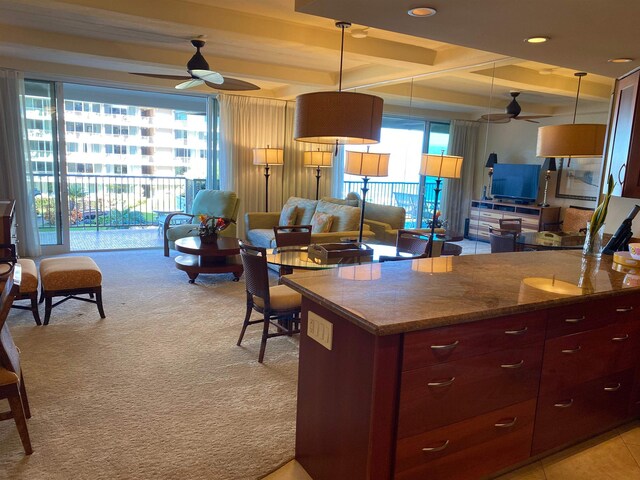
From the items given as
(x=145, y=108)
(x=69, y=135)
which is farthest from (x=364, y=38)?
(x=69, y=135)

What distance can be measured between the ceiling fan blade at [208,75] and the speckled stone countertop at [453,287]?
259 cm

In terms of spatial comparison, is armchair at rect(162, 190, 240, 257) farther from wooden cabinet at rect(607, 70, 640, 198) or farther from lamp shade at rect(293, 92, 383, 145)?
wooden cabinet at rect(607, 70, 640, 198)

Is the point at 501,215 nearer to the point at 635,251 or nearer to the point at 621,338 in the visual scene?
the point at 635,251

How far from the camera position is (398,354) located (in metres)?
1.61

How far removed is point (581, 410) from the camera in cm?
226

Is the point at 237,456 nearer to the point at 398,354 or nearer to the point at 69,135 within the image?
the point at 398,354

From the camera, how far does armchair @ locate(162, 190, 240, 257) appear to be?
20.5 ft

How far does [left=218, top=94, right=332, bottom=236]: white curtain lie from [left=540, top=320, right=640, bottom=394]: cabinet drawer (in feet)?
19.6

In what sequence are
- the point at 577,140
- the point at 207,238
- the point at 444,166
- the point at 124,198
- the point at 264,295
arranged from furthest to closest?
the point at 124,198 < the point at 207,238 < the point at 444,166 < the point at 577,140 < the point at 264,295

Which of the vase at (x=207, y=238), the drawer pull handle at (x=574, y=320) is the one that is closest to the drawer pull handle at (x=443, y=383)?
the drawer pull handle at (x=574, y=320)

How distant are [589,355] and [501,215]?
91.0 inches

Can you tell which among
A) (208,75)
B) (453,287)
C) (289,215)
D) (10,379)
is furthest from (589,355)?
(289,215)

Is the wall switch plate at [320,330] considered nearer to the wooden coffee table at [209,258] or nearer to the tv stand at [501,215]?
the tv stand at [501,215]

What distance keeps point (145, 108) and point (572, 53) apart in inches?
256
